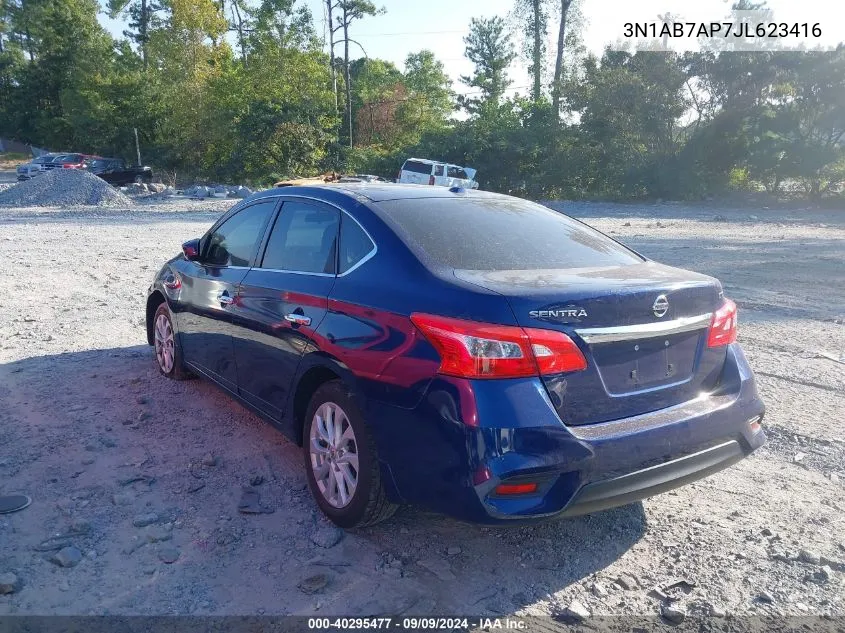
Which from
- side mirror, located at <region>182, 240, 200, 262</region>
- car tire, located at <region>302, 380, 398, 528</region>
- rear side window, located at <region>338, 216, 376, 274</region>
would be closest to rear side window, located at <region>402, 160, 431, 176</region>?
side mirror, located at <region>182, 240, 200, 262</region>

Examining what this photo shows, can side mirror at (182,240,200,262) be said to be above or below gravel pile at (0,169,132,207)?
above

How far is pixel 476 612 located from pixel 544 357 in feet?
3.60

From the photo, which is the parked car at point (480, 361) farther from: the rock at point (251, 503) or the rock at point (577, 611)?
the rock at point (577, 611)

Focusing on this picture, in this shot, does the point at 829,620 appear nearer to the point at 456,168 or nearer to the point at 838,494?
the point at 838,494

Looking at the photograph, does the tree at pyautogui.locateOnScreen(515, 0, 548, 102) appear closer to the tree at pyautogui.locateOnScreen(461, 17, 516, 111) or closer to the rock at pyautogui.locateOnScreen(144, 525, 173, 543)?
the tree at pyautogui.locateOnScreen(461, 17, 516, 111)

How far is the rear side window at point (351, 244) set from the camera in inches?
141

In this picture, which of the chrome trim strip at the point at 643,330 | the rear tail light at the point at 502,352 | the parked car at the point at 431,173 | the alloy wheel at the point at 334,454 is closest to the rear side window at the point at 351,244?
the alloy wheel at the point at 334,454

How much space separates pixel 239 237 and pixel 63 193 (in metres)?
22.8

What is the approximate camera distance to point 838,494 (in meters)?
3.90

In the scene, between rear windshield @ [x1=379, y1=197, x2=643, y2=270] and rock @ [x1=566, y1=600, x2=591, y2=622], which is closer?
rock @ [x1=566, y1=600, x2=591, y2=622]

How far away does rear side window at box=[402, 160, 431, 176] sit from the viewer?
2961cm

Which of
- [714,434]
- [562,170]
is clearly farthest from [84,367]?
[562,170]

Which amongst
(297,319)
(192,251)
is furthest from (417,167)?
(297,319)

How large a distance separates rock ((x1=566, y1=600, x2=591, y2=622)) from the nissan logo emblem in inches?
50.3
